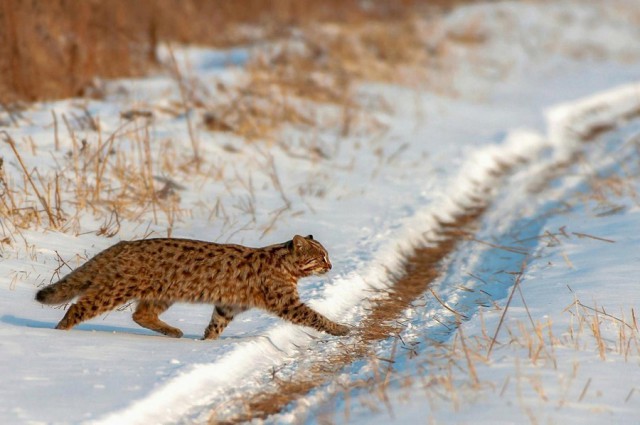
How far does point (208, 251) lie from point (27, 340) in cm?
146

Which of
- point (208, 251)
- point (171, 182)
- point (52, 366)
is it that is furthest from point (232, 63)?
point (52, 366)

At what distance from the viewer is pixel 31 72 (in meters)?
14.1

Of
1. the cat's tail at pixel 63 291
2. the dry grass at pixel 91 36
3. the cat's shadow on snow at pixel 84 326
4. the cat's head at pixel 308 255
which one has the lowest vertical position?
the cat's shadow on snow at pixel 84 326

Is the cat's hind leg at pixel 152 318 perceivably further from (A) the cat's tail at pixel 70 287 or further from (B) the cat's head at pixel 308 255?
(B) the cat's head at pixel 308 255

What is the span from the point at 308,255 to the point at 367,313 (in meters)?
0.85

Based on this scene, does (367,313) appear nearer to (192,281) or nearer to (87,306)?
(192,281)

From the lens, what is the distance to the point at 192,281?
23.7ft

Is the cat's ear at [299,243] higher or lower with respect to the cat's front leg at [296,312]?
higher

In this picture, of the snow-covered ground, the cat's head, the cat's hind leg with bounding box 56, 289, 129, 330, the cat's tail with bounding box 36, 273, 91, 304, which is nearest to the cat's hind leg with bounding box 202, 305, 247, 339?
the snow-covered ground

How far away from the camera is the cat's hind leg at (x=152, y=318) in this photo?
7367mm

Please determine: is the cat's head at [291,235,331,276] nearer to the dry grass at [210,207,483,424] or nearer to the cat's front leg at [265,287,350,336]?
the cat's front leg at [265,287,350,336]

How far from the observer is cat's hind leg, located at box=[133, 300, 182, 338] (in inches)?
290

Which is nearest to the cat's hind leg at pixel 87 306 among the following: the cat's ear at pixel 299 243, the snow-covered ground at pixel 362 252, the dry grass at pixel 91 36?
the snow-covered ground at pixel 362 252

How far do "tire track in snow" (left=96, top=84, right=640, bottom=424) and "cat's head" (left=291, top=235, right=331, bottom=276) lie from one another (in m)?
0.46
